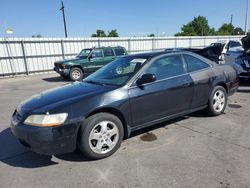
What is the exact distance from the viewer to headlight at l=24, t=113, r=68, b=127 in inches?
121

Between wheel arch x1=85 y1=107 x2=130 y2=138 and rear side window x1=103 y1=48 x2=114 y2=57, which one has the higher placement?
rear side window x1=103 y1=48 x2=114 y2=57

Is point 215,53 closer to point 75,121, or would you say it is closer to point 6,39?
point 75,121

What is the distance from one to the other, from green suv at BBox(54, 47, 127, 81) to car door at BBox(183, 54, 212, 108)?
845 cm

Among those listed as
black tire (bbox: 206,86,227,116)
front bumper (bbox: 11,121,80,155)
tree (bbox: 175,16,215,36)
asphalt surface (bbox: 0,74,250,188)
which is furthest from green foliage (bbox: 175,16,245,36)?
front bumper (bbox: 11,121,80,155)

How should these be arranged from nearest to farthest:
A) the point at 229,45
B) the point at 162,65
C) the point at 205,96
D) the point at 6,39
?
the point at 162,65
the point at 205,96
the point at 229,45
the point at 6,39

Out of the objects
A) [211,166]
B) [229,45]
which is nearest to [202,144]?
[211,166]

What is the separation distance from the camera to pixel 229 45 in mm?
12547

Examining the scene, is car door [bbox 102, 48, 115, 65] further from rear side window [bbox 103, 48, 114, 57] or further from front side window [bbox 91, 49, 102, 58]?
front side window [bbox 91, 49, 102, 58]

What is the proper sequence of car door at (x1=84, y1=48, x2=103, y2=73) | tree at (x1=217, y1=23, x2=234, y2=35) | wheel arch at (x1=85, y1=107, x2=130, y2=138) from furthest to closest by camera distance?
1. tree at (x1=217, y1=23, x2=234, y2=35)
2. car door at (x1=84, y1=48, x2=103, y2=73)
3. wheel arch at (x1=85, y1=107, x2=130, y2=138)

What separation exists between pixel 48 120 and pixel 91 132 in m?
0.62

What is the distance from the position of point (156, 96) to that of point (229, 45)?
10408 mm

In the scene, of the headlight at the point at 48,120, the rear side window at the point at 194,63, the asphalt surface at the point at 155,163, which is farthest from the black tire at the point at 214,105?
the headlight at the point at 48,120

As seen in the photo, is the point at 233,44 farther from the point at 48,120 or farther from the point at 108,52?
the point at 48,120

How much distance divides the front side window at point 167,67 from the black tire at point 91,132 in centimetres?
107
